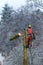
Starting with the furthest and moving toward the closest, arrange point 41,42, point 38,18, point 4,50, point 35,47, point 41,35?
point 38,18 → point 4,50 → point 41,35 → point 41,42 → point 35,47

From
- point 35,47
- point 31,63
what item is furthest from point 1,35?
A: point 31,63

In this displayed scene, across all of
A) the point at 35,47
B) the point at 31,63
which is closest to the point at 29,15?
the point at 35,47

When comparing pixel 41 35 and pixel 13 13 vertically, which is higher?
pixel 13 13

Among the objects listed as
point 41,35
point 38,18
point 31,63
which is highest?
point 38,18

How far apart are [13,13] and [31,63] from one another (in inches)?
181

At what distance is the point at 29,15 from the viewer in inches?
378

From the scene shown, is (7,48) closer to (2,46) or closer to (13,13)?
(2,46)

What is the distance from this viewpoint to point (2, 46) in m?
9.02

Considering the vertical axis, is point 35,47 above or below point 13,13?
below

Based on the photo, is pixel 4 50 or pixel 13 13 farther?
pixel 13 13

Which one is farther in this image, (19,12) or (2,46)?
(19,12)

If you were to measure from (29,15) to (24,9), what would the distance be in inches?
18.7

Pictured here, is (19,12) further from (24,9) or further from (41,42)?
(41,42)

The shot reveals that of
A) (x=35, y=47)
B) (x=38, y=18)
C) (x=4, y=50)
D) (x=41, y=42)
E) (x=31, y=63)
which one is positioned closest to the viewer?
(x=31, y=63)
